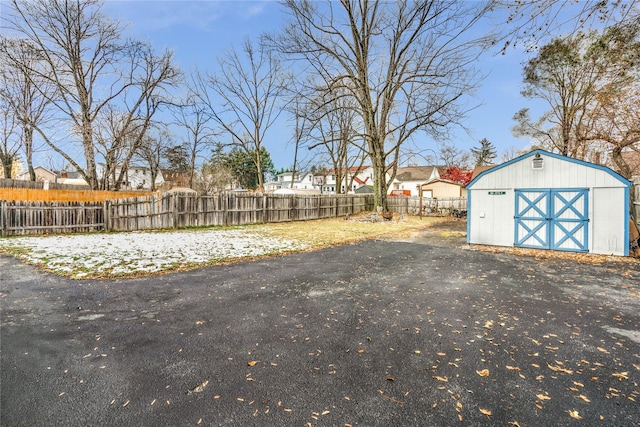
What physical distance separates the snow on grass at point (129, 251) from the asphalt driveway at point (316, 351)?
2.31 ft

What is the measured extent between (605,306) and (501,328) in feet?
6.96

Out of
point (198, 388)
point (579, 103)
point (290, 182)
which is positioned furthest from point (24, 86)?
point (290, 182)

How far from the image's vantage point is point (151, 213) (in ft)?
41.8

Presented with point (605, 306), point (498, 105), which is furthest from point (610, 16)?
point (498, 105)

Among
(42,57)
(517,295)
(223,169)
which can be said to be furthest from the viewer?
(223,169)

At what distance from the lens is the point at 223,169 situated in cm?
4650

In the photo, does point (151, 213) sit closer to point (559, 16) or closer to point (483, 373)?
point (483, 373)

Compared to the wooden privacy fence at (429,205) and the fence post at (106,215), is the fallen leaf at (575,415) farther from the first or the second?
the wooden privacy fence at (429,205)

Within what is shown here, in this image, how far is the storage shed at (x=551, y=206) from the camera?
26.4ft

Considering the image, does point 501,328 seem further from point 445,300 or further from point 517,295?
point 517,295

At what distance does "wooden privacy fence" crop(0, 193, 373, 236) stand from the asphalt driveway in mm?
6747

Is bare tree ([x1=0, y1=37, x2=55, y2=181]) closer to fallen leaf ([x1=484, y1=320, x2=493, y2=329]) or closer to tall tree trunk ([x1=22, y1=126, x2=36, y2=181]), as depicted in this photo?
tall tree trunk ([x1=22, y1=126, x2=36, y2=181])

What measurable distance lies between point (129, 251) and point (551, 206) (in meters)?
12.1

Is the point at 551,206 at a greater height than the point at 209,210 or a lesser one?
greater
